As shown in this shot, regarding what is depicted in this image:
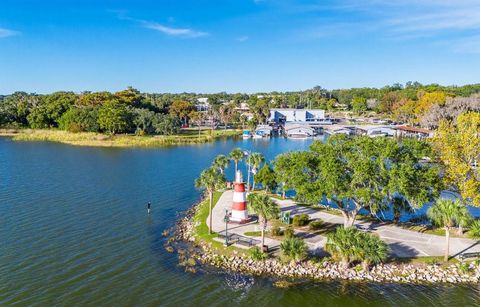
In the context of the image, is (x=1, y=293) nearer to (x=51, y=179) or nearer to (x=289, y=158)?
(x=289, y=158)

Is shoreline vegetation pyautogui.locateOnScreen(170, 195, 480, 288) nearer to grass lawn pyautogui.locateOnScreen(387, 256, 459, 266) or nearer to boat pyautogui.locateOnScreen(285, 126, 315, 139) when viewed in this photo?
grass lawn pyautogui.locateOnScreen(387, 256, 459, 266)

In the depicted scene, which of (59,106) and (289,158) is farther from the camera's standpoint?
(59,106)

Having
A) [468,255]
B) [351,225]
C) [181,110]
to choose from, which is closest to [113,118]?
[181,110]

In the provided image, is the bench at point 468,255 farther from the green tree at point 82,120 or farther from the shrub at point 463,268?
the green tree at point 82,120

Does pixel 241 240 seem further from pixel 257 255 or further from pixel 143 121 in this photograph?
pixel 143 121

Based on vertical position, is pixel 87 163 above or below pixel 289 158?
below

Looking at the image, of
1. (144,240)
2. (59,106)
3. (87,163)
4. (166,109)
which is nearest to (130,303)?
(144,240)
